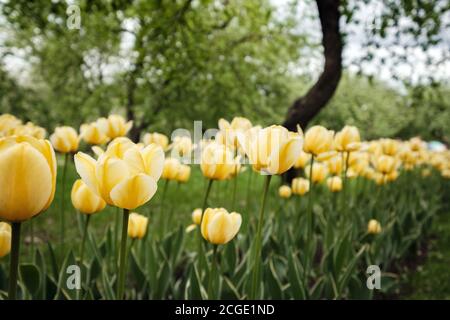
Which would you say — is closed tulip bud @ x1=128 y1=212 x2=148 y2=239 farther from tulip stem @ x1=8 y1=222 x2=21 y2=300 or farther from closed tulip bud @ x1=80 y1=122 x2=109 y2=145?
tulip stem @ x1=8 y1=222 x2=21 y2=300

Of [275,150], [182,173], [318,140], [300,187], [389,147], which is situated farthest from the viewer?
[389,147]

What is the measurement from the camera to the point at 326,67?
272 inches

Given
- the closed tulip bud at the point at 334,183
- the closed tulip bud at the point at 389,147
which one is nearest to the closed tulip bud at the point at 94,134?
the closed tulip bud at the point at 334,183

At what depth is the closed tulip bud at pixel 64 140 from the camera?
88.5 inches

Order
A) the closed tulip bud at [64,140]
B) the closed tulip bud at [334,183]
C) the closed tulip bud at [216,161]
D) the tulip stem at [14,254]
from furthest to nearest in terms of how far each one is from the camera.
→ the closed tulip bud at [334,183]
the closed tulip bud at [64,140]
the closed tulip bud at [216,161]
the tulip stem at [14,254]

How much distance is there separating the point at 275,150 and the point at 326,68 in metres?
6.01

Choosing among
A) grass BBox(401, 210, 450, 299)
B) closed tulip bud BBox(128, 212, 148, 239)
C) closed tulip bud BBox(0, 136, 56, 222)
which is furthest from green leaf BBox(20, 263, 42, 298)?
grass BBox(401, 210, 450, 299)

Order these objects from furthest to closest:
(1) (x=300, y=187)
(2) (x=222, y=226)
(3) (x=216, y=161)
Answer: (1) (x=300, y=187)
(3) (x=216, y=161)
(2) (x=222, y=226)

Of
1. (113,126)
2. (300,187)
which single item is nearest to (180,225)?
(113,126)

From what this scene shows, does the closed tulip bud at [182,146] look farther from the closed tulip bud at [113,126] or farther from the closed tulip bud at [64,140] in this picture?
the closed tulip bud at [64,140]

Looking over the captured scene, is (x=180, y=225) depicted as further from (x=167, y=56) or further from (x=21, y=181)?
(x=167, y=56)

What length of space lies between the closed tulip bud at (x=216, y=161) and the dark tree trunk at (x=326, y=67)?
16.4 ft
